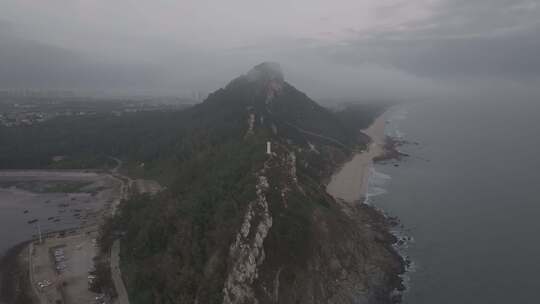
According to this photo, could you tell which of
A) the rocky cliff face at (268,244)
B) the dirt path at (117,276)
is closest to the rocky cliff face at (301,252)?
the rocky cliff face at (268,244)

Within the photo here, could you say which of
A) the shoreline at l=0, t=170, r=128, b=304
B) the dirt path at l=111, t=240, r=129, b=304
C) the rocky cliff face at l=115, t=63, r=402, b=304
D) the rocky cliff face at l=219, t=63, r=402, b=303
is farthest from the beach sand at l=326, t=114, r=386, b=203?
the shoreline at l=0, t=170, r=128, b=304

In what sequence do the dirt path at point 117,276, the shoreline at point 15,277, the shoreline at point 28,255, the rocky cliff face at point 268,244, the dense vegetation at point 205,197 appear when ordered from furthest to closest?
the shoreline at point 28,255 → the shoreline at point 15,277 → the dirt path at point 117,276 → the dense vegetation at point 205,197 → the rocky cliff face at point 268,244

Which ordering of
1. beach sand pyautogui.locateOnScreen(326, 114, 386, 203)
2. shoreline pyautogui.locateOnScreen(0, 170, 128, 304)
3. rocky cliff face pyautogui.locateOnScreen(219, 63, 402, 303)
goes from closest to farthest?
rocky cliff face pyautogui.locateOnScreen(219, 63, 402, 303), shoreline pyautogui.locateOnScreen(0, 170, 128, 304), beach sand pyautogui.locateOnScreen(326, 114, 386, 203)

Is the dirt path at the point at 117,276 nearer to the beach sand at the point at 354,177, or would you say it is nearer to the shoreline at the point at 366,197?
the shoreline at the point at 366,197

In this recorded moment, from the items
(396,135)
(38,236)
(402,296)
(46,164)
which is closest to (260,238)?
(402,296)

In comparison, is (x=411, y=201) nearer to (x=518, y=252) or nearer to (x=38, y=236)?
(x=518, y=252)

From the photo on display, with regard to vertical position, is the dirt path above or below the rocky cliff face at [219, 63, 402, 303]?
below

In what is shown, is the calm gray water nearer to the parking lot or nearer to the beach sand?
the beach sand
